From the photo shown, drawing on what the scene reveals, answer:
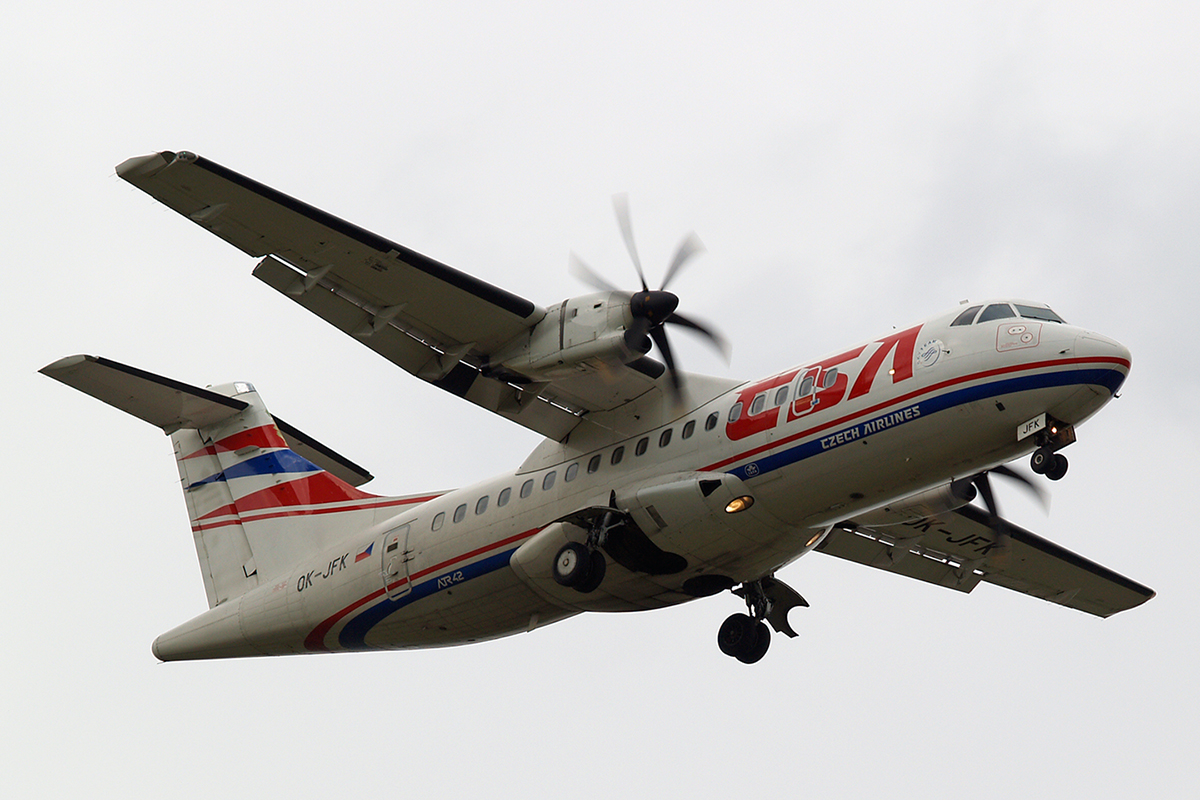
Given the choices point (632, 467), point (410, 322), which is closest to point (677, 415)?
point (632, 467)

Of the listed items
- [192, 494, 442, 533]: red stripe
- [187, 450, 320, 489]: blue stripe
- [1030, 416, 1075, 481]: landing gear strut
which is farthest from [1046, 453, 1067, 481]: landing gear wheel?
[187, 450, 320, 489]: blue stripe

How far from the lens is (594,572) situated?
642 inches

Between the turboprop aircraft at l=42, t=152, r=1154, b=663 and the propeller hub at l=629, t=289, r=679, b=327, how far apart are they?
0.08ft

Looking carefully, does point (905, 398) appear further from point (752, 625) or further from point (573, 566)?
point (752, 625)

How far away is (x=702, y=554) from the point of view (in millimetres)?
16438

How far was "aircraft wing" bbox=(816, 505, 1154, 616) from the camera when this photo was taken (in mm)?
19531

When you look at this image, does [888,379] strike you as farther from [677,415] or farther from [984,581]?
[984,581]

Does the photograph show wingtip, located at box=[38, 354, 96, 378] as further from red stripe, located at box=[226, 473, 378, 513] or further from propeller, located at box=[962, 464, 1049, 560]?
propeller, located at box=[962, 464, 1049, 560]

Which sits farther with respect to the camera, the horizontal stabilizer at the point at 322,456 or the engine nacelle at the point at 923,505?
the horizontal stabilizer at the point at 322,456

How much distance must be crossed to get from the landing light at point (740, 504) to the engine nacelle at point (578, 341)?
196cm

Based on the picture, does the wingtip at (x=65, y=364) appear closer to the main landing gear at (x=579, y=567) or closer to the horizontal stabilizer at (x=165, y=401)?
the horizontal stabilizer at (x=165, y=401)

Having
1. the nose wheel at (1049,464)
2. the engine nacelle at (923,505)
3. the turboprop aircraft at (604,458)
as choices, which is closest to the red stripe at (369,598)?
the turboprop aircraft at (604,458)

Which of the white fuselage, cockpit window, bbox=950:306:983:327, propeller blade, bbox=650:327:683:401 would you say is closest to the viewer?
the white fuselage

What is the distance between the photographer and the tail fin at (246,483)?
1972 cm
